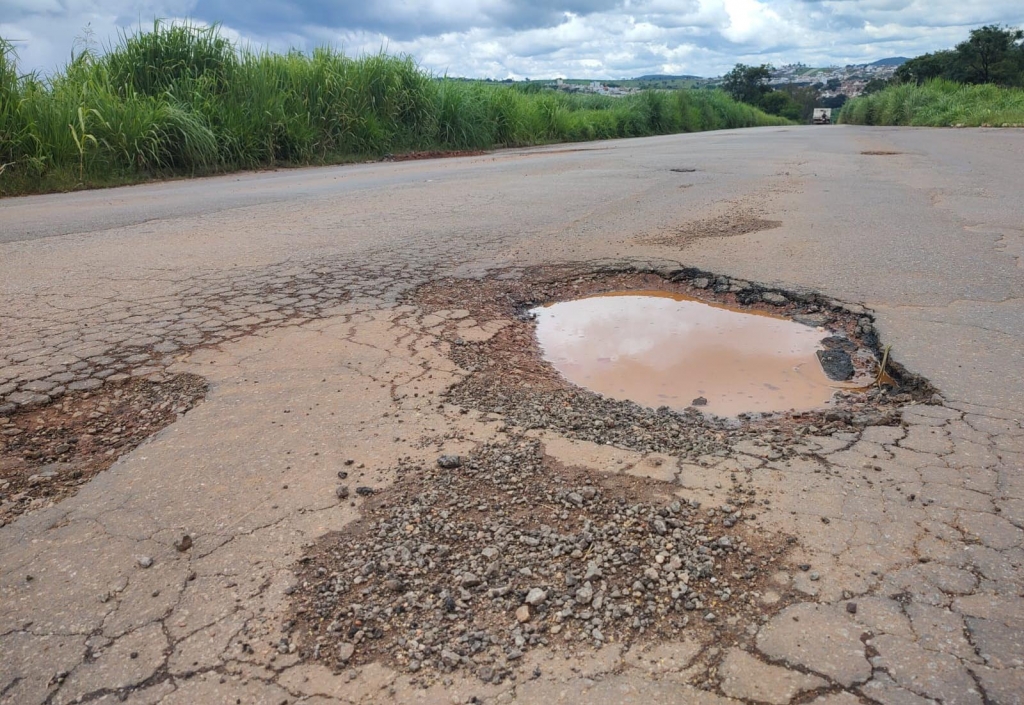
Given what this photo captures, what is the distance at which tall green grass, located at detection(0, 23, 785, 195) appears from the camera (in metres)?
9.78

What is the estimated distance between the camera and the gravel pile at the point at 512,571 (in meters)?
1.70

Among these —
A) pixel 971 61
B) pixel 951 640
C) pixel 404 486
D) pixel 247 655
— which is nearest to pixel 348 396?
pixel 404 486

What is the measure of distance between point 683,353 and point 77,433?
9.17 feet

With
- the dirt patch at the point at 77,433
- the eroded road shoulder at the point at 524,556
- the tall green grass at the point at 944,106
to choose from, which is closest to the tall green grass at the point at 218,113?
the dirt patch at the point at 77,433

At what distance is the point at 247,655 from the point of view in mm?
1675

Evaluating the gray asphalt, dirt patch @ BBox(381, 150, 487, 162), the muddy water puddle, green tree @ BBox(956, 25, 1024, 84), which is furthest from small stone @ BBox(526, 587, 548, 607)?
green tree @ BBox(956, 25, 1024, 84)

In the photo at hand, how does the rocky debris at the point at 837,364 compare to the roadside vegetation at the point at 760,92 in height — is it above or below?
below

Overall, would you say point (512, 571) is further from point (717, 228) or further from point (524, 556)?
point (717, 228)

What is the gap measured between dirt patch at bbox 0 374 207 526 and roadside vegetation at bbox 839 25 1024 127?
22.9 metres

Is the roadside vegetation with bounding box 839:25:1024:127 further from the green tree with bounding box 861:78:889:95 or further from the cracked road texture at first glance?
the cracked road texture

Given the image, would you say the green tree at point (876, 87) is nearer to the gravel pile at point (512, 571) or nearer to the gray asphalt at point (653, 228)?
the gray asphalt at point (653, 228)

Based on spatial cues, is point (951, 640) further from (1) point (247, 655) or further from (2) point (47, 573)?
(2) point (47, 573)

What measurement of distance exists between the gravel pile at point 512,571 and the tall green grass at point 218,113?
383 inches

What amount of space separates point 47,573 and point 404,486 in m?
1.04
